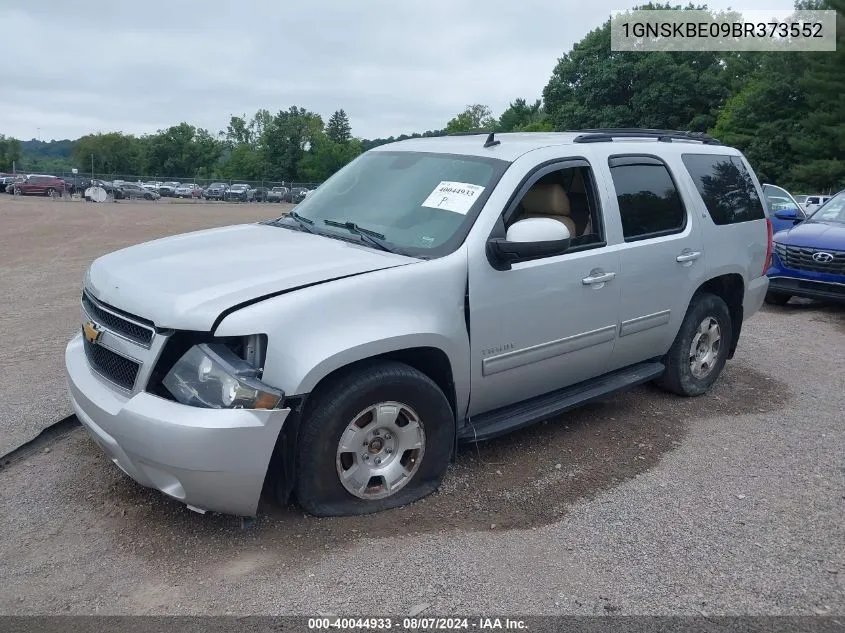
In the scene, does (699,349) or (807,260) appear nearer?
(699,349)

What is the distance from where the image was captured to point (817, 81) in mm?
37344

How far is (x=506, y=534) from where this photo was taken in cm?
355

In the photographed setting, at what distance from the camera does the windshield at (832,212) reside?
974 cm

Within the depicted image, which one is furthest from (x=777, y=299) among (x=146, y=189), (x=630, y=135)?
(x=146, y=189)

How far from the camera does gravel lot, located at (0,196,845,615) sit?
303cm

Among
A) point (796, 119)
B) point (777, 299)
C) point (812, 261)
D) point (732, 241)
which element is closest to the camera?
point (732, 241)

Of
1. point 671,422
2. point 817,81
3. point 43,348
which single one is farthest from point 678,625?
point 817,81

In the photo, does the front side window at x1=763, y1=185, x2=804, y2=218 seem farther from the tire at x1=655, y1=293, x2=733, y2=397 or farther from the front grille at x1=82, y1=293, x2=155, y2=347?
the front grille at x1=82, y1=293, x2=155, y2=347

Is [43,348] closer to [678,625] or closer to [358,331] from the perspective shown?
[358,331]

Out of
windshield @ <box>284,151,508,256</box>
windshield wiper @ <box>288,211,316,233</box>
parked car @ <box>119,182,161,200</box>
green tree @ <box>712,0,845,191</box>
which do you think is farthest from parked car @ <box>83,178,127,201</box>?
windshield @ <box>284,151,508,256</box>

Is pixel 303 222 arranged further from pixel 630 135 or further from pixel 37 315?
pixel 37 315

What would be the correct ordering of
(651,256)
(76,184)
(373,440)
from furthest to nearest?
(76,184)
(651,256)
(373,440)

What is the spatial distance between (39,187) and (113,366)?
160 ft

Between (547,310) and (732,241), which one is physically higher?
(732,241)
